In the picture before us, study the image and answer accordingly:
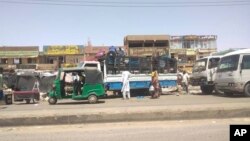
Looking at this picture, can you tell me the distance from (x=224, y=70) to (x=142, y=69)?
6.03m

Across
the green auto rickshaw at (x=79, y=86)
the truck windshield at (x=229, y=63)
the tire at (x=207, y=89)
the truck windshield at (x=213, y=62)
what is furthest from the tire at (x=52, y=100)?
the truck windshield at (x=213, y=62)

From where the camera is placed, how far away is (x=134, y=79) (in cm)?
2323

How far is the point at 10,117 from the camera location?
10.9 m

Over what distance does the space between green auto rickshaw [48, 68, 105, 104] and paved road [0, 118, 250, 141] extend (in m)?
8.57

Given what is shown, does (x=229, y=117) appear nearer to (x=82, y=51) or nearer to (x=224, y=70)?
(x=224, y=70)

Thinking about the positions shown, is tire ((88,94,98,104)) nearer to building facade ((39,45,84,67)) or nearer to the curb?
the curb

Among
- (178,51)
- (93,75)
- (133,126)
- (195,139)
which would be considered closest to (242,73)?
(93,75)

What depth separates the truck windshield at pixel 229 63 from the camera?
18953mm

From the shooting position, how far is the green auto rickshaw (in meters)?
19.1

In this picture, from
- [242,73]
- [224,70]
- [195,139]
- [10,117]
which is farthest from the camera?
[224,70]

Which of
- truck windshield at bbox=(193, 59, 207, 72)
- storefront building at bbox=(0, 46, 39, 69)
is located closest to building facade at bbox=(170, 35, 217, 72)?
storefront building at bbox=(0, 46, 39, 69)

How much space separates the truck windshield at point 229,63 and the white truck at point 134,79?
13.8 feet

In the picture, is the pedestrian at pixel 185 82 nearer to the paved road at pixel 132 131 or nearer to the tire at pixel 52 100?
the tire at pixel 52 100

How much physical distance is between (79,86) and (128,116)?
8.84 meters
